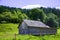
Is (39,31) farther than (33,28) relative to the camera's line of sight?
Yes

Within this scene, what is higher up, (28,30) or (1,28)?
(28,30)

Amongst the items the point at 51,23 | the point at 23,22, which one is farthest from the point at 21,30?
the point at 51,23

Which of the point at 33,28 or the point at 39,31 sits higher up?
the point at 33,28

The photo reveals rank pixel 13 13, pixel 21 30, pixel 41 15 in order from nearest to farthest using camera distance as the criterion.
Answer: pixel 21 30 → pixel 41 15 → pixel 13 13

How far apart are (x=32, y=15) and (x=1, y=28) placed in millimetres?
26950

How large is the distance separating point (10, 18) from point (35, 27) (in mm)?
60331

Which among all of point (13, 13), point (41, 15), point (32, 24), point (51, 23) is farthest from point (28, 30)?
point (13, 13)

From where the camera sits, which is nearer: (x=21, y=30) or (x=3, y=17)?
(x=21, y=30)

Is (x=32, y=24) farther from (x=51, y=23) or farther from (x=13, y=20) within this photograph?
(x=13, y=20)

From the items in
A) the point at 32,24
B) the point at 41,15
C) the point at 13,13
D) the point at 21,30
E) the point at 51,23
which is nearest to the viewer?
the point at 32,24

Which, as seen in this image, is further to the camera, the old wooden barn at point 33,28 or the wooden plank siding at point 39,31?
the wooden plank siding at point 39,31

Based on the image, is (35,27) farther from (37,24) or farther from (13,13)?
(13,13)

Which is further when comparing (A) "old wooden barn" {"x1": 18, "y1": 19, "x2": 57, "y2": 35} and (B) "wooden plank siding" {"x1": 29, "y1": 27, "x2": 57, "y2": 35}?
(B) "wooden plank siding" {"x1": 29, "y1": 27, "x2": 57, "y2": 35}

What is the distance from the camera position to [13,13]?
123 meters
